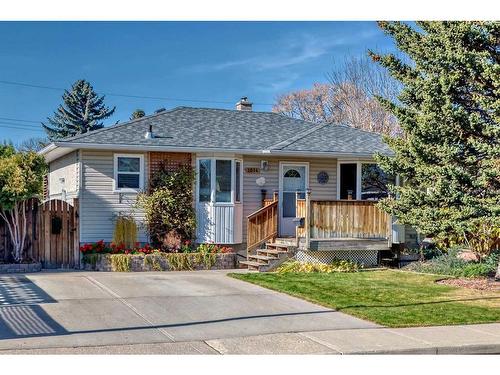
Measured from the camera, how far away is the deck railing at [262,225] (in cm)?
1667

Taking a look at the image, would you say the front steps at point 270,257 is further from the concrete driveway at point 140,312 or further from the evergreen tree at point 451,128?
the evergreen tree at point 451,128

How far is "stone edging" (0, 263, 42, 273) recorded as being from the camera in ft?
47.0

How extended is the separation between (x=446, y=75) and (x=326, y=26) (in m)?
3.87

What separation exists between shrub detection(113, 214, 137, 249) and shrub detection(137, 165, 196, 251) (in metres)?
0.42

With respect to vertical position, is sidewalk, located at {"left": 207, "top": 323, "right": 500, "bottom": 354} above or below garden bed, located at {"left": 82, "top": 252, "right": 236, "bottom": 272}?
below

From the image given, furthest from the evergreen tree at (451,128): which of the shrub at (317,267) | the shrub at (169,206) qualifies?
the shrub at (169,206)

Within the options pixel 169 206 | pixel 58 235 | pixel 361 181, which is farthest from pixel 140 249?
pixel 361 181

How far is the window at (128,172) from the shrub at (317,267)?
15.0 ft

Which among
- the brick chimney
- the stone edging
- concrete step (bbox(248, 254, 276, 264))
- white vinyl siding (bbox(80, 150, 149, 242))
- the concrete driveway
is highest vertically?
the brick chimney

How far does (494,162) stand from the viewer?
40.2 feet

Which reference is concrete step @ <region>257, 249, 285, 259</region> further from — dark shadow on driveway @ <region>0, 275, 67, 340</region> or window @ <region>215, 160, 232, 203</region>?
dark shadow on driveway @ <region>0, 275, 67, 340</region>

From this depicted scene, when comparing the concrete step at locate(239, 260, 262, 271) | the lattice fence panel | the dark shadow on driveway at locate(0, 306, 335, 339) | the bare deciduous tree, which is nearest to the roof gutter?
the lattice fence panel

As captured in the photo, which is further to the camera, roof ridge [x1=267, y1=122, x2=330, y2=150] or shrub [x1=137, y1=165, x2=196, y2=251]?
roof ridge [x1=267, y1=122, x2=330, y2=150]
